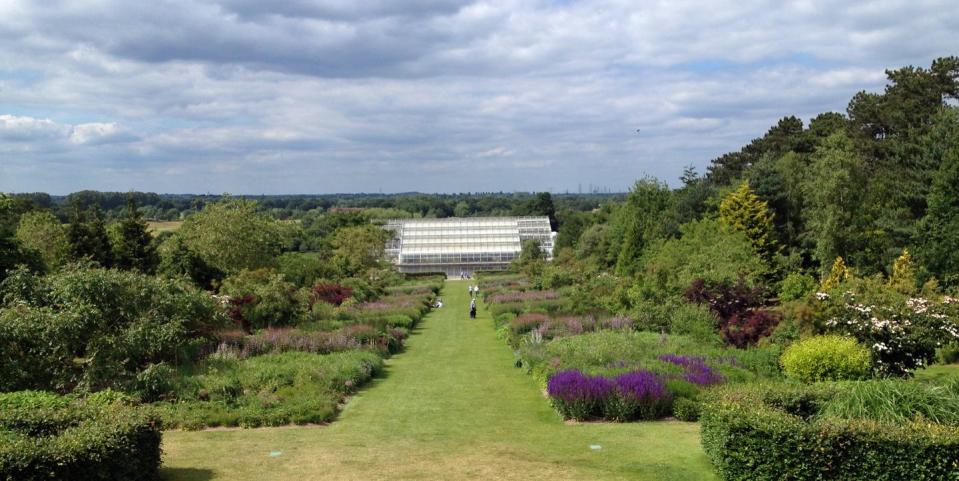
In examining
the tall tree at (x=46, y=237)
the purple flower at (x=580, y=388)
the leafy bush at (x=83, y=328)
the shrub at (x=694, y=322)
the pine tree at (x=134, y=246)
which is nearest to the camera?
the purple flower at (x=580, y=388)

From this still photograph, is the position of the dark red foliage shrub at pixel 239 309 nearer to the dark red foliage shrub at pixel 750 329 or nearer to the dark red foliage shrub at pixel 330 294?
the dark red foliage shrub at pixel 330 294

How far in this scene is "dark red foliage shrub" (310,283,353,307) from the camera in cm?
3230

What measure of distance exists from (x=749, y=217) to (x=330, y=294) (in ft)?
74.9

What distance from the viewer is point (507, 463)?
32.8 feet

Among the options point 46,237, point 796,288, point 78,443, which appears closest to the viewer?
point 78,443

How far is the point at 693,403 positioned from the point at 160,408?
32.7ft

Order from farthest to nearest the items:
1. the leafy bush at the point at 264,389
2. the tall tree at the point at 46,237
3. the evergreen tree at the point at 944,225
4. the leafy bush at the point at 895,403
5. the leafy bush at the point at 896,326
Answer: the tall tree at the point at 46,237
the evergreen tree at the point at 944,225
the leafy bush at the point at 896,326
the leafy bush at the point at 264,389
the leafy bush at the point at 895,403

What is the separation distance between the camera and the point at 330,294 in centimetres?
3322

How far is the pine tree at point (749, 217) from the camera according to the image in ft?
128

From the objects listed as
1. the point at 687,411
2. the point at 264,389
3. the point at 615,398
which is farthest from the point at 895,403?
the point at 264,389

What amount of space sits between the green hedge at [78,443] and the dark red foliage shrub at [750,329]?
14676 millimetres

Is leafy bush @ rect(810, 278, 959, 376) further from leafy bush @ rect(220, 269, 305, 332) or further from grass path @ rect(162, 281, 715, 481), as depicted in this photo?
leafy bush @ rect(220, 269, 305, 332)

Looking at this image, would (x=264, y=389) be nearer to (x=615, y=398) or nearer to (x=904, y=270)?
(x=615, y=398)

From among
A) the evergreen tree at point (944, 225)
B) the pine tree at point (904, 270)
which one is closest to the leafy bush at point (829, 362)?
the pine tree at point (904, 270)
